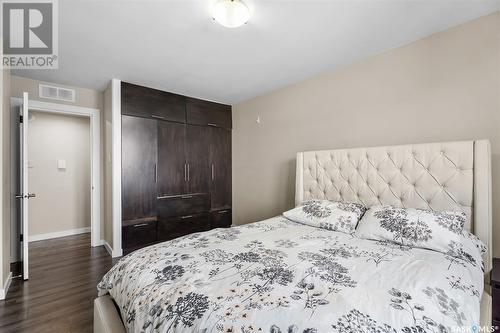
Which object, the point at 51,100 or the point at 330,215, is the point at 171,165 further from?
the point at 330,215

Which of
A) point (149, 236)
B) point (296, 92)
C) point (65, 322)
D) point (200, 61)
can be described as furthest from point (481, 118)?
point (149, 236)

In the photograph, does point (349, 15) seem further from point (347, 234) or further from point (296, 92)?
point (347, 234)

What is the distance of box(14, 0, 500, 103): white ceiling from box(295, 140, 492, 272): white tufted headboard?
1029mm

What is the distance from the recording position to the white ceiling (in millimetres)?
1719

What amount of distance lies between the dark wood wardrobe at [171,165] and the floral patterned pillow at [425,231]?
262cm

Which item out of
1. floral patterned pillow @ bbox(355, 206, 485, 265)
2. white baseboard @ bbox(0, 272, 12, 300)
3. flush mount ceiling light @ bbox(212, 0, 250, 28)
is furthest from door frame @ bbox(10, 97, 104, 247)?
floral patterned pillow @ bbox(355, 206, 485, 265)

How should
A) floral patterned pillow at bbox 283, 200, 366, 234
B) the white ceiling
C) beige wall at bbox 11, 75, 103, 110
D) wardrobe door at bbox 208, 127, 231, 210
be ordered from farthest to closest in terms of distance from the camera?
1. wardrobe door at bbox 208, 127, 231, 210
2. beige wall at bbox 11, 75, 103, 110
3. floral patterned pillow at bbox 283, 200, 366, 234
4. the white ceiling

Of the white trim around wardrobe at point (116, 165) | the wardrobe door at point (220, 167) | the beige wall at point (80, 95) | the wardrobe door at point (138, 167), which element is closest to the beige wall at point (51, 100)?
the beige wall at point (80, 95)

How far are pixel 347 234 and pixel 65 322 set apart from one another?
235cm

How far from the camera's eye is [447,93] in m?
1.96

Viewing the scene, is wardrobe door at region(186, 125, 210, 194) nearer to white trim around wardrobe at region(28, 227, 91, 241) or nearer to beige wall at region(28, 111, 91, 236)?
beige wall at region(28, 111, 91, 236)

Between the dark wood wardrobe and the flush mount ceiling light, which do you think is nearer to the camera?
the flush mount ceiling light

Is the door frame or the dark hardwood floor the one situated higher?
the door frame

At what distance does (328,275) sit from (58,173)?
4.92 meters
